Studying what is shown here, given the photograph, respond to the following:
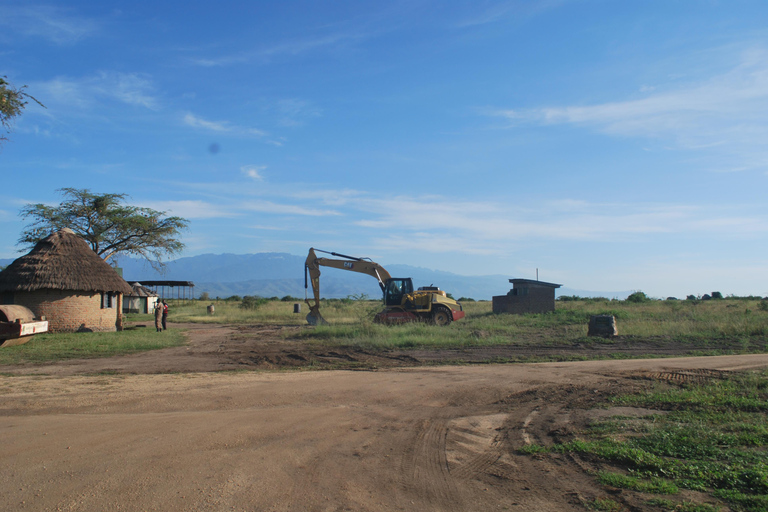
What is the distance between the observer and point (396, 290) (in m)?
28.0

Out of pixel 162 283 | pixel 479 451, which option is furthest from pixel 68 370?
pixel 162 283

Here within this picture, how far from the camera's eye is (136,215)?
142ft

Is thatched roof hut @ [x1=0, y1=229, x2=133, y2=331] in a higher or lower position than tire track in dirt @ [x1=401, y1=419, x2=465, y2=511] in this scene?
higher

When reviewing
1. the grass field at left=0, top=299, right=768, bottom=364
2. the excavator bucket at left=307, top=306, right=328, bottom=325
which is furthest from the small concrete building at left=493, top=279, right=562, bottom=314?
the excavator bucket at left=307, top=306, right=328, bottom=325

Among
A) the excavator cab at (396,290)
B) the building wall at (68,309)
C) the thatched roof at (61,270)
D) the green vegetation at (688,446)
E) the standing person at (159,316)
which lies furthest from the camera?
the excavator cab at (396,290)

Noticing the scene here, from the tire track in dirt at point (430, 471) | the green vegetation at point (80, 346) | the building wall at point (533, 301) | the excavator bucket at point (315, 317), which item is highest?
the building wall at point (533, 301)

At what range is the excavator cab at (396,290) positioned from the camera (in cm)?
2773

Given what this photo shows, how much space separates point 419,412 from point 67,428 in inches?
210

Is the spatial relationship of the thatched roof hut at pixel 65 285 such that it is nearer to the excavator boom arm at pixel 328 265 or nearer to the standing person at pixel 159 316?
the standing person at pixel 159 316

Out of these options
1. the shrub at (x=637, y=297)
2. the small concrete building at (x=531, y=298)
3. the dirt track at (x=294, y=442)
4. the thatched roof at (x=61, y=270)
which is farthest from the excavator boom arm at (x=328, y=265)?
the shrub at (x=637, y=297)

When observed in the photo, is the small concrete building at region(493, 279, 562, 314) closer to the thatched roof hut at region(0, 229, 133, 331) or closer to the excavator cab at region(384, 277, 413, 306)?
the excavator cab at region(384, 277, 413, 306)

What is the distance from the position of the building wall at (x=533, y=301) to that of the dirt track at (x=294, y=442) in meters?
26.6

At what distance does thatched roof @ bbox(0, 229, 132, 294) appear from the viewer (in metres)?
24.4

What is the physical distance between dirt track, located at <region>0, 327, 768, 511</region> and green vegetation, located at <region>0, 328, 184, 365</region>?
522 cm
